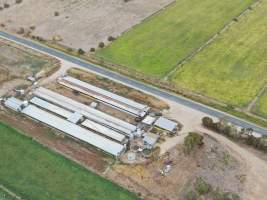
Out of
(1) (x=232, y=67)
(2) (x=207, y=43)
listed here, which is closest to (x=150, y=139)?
(1) (x=232, y=67)

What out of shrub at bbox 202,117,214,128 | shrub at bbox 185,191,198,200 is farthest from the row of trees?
shrub at bbox 185,191,198,200

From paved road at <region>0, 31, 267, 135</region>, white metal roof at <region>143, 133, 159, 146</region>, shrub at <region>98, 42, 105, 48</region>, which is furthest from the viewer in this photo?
shrub at <region>98, 42, 105, 48</region>

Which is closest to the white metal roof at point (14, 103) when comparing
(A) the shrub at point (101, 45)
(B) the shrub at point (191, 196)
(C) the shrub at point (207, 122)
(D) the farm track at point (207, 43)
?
(A) the shrub at point (101, 45)

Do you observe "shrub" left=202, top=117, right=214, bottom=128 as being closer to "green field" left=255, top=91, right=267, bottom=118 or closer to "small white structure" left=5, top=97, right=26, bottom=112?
"green field" left=255, top=91, right=267, bottom=118

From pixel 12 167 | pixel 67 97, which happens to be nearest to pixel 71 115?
pixel 67 97

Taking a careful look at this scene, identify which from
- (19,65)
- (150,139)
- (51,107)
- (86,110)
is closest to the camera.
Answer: (150,139)

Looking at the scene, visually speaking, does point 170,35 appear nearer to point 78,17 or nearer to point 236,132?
point 78,17

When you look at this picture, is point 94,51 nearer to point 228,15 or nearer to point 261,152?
point 228,15
